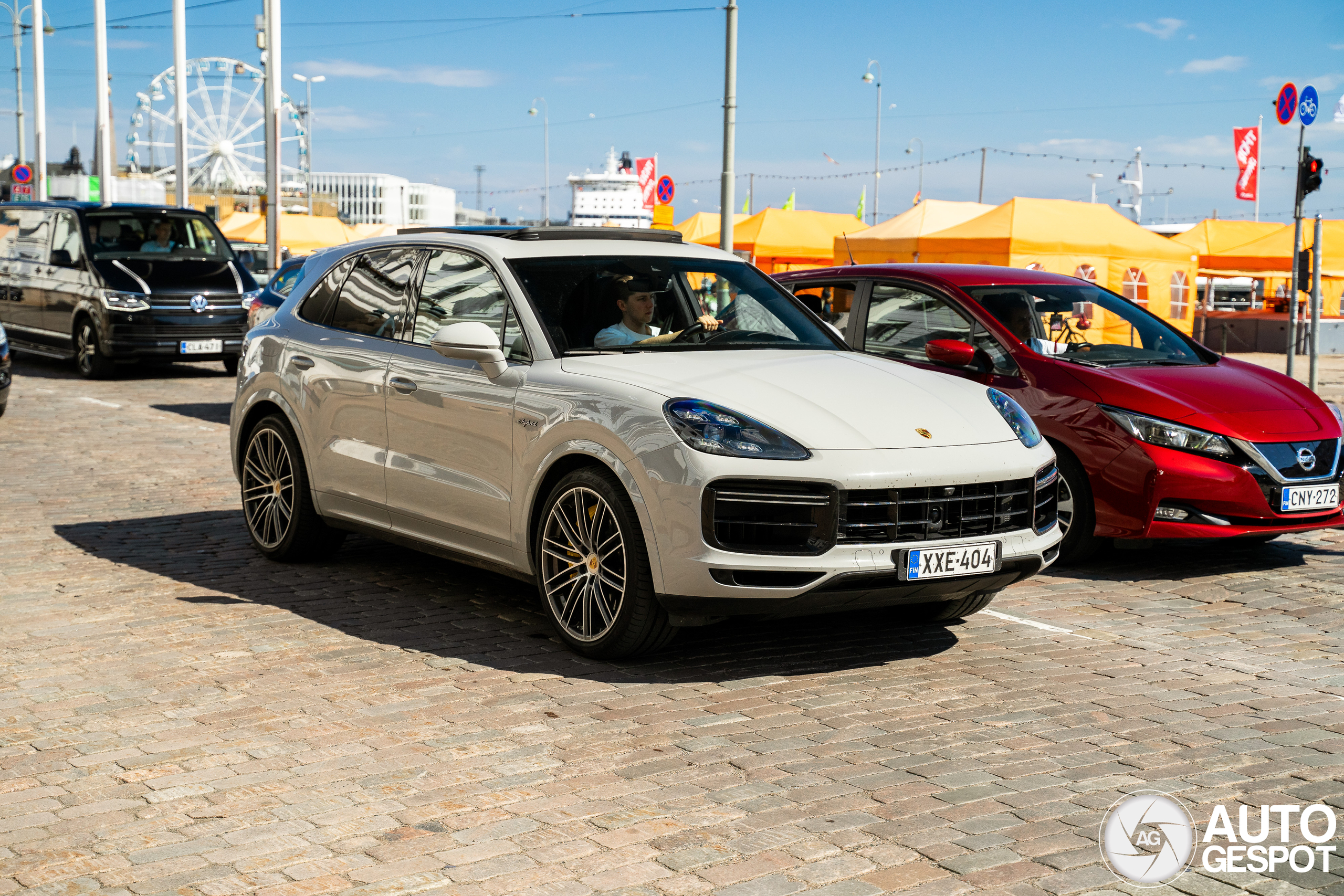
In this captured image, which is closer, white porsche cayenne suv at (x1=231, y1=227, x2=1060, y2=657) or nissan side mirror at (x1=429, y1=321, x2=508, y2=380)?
white porsche cayenne suv at (x1=231, y1=227, x2=1060, y2=657)

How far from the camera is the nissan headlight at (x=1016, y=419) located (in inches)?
223

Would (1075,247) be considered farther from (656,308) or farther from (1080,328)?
(656,308)

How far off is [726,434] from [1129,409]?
3061 millimetres

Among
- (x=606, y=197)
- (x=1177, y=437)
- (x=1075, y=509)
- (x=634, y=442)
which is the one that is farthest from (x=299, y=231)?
(x=606, y=197)

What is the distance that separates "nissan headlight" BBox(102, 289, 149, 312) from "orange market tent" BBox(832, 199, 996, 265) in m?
12.8

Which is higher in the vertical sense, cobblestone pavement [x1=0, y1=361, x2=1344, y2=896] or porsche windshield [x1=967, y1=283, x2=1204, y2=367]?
porsche windshield [x1=967, y1=283, x2=1204, y2=367]

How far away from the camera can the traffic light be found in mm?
16391

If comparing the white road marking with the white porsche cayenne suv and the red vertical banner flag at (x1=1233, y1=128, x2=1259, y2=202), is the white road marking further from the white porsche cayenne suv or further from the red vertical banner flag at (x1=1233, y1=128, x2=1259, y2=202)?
Result: the red vertical banner flag at (x1=1233, y1=128, x2=1259, y2=202)

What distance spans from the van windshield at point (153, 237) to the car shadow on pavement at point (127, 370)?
1586 millimetres

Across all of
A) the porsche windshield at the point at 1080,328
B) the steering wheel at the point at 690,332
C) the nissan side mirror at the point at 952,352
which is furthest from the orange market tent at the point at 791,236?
the steering wheel at the point at 690,332

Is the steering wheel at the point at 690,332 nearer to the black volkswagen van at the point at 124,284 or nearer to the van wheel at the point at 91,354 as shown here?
the black volkswagen van at the point at 124,284

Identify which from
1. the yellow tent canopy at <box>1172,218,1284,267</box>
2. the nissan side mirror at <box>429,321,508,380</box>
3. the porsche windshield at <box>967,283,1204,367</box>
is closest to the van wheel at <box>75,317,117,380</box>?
the porsche windshield at <box>967,283,1204,367</box>

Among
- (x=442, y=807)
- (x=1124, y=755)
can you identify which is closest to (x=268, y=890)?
(x=442, y=807)

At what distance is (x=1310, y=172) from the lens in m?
16.4
